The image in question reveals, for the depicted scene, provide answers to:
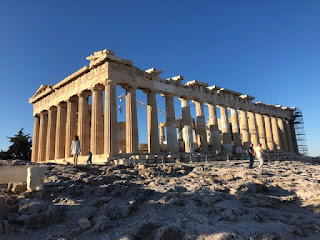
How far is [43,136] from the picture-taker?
28266mm

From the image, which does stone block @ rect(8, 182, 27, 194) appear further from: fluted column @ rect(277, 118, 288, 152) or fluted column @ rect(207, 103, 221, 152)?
fluted column @ rect(277, 118, 288, 152)

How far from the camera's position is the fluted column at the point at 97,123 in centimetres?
2044

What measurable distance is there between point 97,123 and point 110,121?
81.4 inches

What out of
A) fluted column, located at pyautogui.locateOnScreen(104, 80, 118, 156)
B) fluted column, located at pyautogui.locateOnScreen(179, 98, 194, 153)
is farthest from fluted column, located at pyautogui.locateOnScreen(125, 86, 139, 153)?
fluted column, located at pyautogui.locateOnScreen(179, 98, 194, 153)

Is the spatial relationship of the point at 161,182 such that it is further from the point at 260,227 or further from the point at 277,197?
the point at 260,227

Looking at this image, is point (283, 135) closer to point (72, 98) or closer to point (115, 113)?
point (115, 113)

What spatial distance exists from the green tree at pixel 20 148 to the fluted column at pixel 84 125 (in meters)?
15.9

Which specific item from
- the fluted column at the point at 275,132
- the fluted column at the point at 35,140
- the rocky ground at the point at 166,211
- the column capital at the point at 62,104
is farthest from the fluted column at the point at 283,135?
the fluted column at the point at 35,140

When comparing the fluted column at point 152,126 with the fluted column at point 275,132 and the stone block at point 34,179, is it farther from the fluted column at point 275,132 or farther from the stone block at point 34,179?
the fluted column at point 275,132

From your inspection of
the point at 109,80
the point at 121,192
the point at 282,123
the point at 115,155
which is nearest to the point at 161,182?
the point at 121,192

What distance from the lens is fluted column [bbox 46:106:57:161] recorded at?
2607 cm

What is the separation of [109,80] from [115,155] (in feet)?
19.7

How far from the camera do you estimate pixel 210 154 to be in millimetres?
24672

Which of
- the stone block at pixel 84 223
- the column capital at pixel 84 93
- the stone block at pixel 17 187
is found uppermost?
the column capital at pixel 84 93
